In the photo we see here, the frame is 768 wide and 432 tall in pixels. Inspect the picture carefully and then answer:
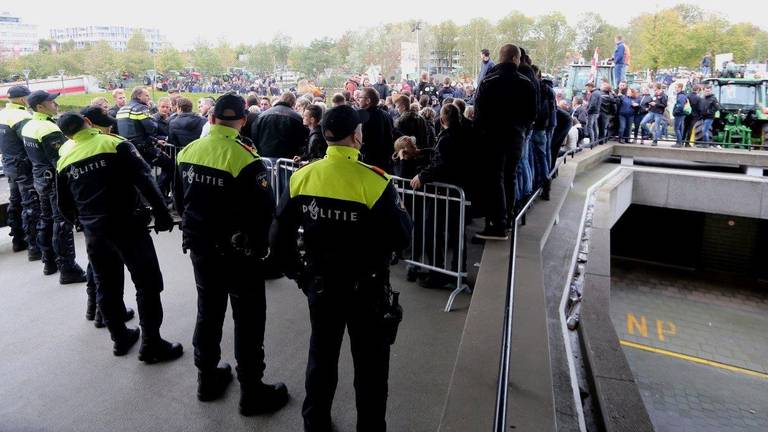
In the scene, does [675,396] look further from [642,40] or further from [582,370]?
[642,40]

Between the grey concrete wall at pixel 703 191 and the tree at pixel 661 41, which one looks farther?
the tree at pixel 661 41

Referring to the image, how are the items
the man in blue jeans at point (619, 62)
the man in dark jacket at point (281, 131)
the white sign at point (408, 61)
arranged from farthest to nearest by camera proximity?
1. the white sign at point (408, 61)
2. the man in blue jeans at point (619, 62)
3. the man in dark jacket at point (281, 131)

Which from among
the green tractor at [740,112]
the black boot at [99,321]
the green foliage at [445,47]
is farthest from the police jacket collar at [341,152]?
the green tractor at [740,112]

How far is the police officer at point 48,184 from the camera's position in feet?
19.3

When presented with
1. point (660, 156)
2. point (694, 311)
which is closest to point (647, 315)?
point (694, 311)

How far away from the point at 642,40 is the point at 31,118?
4591 centimetres

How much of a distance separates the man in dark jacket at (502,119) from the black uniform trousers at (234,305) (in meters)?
2.95

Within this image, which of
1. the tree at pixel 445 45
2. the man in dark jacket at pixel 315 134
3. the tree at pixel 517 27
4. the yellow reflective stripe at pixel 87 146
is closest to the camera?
the yellow reflective stripe at pixel 87 146

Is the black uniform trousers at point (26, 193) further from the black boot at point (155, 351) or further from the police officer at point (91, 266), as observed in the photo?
the black boot at point (155, 351)

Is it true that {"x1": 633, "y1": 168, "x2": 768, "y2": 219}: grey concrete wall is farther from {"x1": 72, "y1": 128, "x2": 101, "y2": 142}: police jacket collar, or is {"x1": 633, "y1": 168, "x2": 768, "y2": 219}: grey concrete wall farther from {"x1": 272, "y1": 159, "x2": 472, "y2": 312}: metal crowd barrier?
{"x1": 72, "y1": 128, "x2": 101, "y2": 142}: police jacket collar

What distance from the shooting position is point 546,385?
343cm

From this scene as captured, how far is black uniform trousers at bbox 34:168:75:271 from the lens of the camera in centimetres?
596

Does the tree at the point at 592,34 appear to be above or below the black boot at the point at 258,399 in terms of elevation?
above

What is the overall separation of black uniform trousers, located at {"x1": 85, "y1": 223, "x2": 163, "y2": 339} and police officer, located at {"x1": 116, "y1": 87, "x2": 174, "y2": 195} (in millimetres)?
4209
